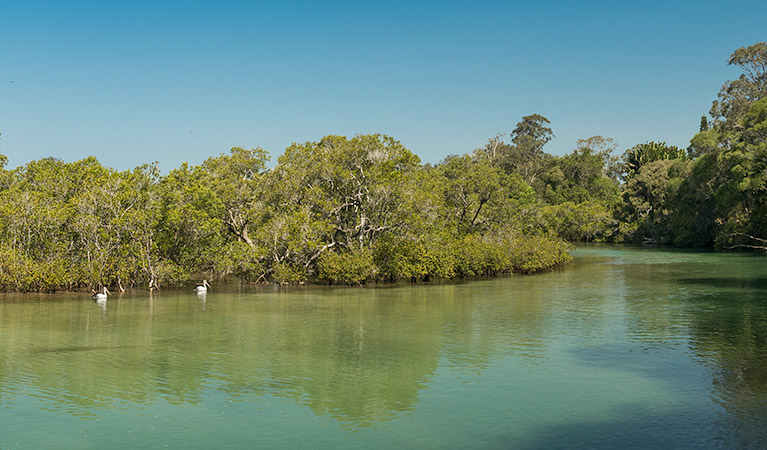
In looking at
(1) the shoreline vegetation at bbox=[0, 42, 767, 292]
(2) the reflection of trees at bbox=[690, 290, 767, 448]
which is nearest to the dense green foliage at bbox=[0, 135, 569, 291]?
(1) the shoreline vegetation at bbox=[0, 42, 767, 292]

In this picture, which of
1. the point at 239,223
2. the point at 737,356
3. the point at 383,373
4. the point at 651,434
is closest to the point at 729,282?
the point at 737,356

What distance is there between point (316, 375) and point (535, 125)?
408 feet

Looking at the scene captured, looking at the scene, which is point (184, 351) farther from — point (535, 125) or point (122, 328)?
point (535, 125)

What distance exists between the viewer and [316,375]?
61.8 ft

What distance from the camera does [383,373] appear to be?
19047mm

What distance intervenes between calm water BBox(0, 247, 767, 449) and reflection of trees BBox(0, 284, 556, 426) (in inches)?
3.2

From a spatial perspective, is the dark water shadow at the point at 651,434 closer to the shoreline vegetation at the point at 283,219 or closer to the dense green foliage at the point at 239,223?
the shoreline vegetation at the point at 283,219

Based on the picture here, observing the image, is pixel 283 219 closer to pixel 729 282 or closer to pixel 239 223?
pixel 239 223

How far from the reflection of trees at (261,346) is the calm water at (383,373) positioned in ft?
0.27

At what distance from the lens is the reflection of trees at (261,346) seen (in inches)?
673

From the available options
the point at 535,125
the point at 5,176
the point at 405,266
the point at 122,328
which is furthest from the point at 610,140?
the point at 122,328

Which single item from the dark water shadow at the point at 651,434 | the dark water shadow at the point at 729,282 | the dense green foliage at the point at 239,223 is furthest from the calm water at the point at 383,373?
the dark water shadow at the point at 729,282

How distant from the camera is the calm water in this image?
14.0 meters

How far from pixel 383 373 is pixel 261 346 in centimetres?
548
